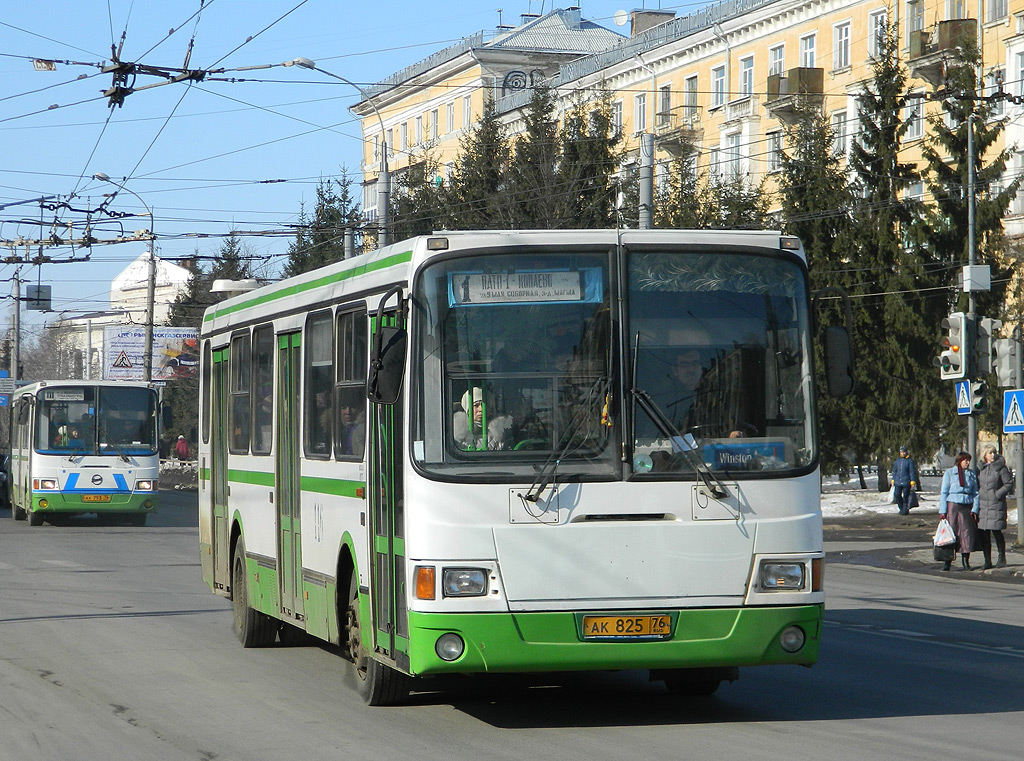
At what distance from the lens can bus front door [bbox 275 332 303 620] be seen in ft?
35.8

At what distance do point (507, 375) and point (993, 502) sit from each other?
15.3 meters

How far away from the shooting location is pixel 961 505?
72.4 ft

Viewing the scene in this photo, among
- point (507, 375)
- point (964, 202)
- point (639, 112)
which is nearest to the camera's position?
point (507, 375)

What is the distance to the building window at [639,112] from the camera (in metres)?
65.1

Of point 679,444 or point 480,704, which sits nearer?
point 679,444

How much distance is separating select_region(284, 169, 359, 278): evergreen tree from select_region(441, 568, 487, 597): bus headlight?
111 feet

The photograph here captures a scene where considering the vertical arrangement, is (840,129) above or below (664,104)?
below

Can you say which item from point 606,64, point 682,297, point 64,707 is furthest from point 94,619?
point 606,64

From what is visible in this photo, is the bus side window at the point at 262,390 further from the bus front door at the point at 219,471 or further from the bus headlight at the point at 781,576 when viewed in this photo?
the bus headlight at the point at 781,576

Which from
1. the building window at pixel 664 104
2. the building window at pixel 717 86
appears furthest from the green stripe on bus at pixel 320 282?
the building window at pixel 664 104

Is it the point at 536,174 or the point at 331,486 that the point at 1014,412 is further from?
the point at 536,174

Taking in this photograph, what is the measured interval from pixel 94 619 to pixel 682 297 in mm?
8036

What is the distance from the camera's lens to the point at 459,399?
332 inches

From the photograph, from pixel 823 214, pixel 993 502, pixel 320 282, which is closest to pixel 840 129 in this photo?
pixel 823 214
